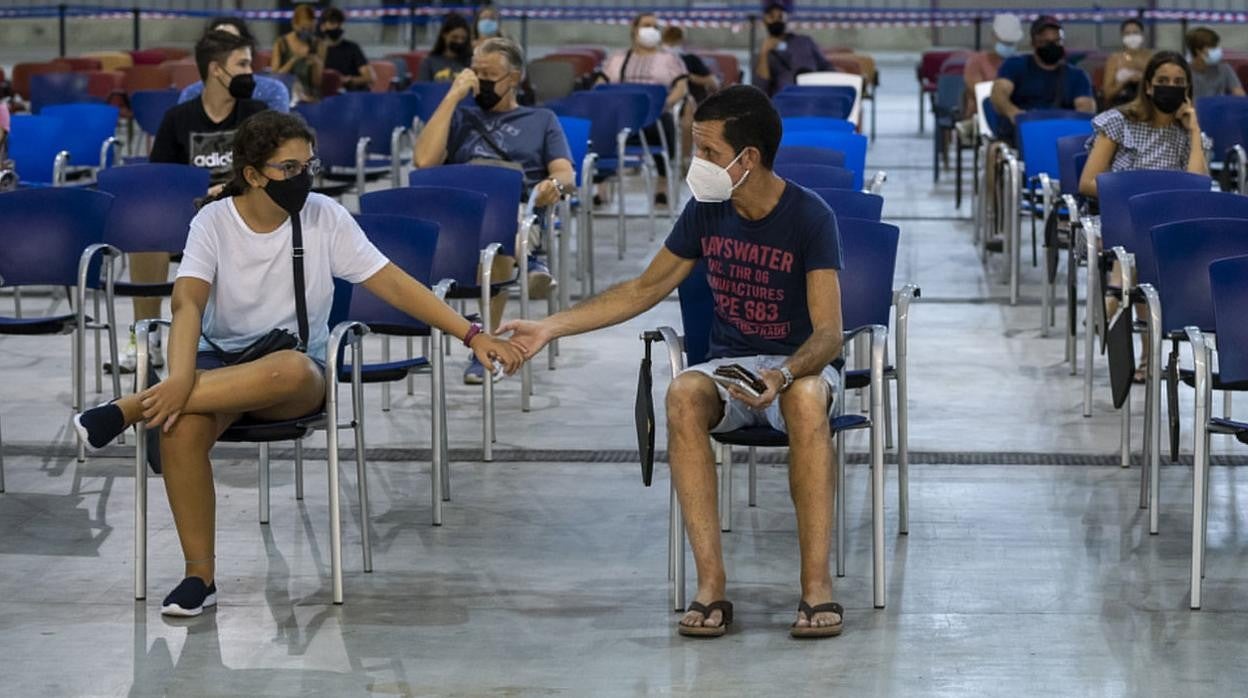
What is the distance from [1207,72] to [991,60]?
57.4 inches

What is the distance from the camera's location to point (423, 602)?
5383 millimetres

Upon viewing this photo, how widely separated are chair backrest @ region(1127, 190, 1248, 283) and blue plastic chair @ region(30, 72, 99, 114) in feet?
29.0

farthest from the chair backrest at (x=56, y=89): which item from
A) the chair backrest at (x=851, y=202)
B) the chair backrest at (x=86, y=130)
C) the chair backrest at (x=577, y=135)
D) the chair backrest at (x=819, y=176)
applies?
the chair backrest at (x=851, y=202)

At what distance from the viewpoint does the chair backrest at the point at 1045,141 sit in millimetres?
9938

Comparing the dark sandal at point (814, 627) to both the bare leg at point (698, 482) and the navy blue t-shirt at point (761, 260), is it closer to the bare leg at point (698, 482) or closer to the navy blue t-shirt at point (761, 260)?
the bare leg at point (698, 482)

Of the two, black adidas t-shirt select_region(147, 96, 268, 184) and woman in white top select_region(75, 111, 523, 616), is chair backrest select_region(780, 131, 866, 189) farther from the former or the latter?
woman in white top select_region(75, 111, 523, 616)

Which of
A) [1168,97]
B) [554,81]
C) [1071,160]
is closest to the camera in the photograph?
[1168,97]

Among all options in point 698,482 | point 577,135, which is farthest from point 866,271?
point 577,135

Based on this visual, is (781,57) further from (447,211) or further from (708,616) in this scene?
(708,616)

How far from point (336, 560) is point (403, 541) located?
68cm

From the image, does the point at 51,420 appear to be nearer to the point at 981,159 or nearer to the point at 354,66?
the point at 981,159

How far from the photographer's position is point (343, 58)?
15.9m

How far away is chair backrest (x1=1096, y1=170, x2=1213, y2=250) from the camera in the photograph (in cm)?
736

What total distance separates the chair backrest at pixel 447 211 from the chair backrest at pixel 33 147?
3.85 m
